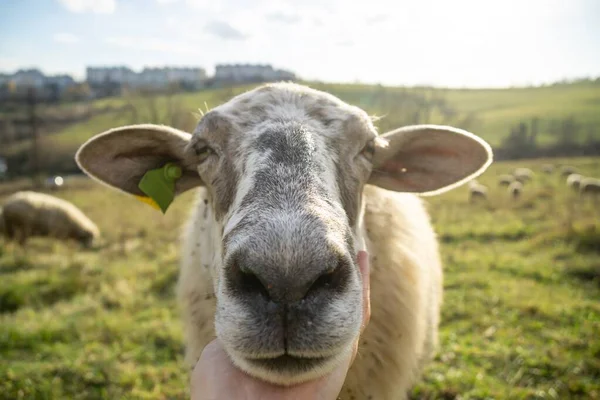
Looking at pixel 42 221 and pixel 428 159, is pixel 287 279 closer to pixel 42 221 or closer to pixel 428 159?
pixel 428 159

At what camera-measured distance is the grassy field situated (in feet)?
13.9

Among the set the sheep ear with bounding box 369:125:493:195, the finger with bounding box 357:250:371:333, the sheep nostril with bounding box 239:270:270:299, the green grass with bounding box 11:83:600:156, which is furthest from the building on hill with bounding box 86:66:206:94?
the sheep nostril with bounding box 239:270:270:299

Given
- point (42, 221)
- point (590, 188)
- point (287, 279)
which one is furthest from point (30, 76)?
point (287, 279)

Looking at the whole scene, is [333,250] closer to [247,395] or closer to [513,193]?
[247,395]

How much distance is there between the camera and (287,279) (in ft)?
4.37

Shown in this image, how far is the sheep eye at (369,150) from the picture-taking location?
249cm

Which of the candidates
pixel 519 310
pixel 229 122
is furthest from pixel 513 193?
pixel 229 122

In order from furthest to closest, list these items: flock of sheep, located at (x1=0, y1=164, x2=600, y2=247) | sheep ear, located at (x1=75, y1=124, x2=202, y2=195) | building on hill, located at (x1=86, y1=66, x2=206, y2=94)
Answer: building on hill, located at (x1=86, y1=66, x2=206, y2=94) < flock of sheep, located at (x1=0, y1=164, x2=600, y2=247) < sheep ear, located at (x1=75, y1=124, x2=202, y2=195)

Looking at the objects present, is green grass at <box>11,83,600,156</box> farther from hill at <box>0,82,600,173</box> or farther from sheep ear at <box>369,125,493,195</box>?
sheep ear at <box>369,125,493,195</box>

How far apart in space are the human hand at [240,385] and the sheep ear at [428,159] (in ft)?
4.68

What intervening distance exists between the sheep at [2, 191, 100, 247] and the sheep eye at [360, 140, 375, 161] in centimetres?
1159

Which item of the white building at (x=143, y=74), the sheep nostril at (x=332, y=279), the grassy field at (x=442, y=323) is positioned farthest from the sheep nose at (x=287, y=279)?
the white building at (x=143, y=74)

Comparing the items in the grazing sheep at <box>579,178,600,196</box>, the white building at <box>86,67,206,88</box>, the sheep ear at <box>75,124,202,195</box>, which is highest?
the white building at <box>86,67,206,88</box>

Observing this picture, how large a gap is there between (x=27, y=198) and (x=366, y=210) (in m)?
12.3
